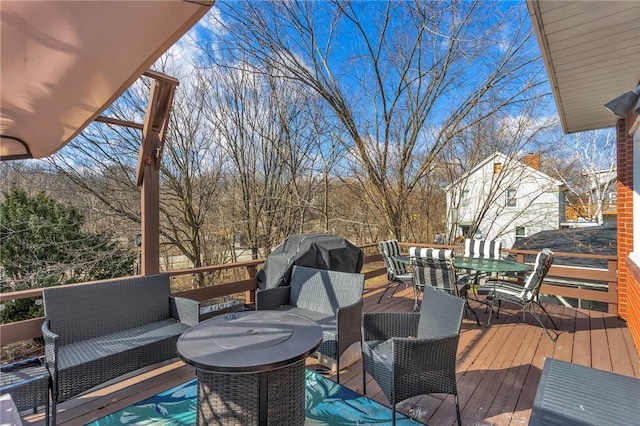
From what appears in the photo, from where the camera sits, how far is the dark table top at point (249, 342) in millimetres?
1691

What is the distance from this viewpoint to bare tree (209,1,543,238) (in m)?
7.08

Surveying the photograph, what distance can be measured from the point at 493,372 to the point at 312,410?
67.1 inches

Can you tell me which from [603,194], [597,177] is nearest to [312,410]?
[597,177]

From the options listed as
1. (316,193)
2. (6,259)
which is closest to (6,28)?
(6,259)

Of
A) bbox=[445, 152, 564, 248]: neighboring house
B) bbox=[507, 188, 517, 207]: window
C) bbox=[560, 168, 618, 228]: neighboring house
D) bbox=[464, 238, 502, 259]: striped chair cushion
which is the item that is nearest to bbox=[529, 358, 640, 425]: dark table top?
bbox=[464, 238, 502, 259]: striped chair cushion

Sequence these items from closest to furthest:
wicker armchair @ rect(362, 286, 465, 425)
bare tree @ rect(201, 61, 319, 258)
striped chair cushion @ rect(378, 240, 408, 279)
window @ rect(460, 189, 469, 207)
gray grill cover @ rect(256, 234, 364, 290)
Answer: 1. wicker armchair @ rect(362, 286, 465, 425)
2. gray grill cover @ rect(256, 234, 364, 290)
3. striped chair cushion @ rect(378, 240, 408, 279)
4. bare tree @ rect(201, 61, 319, 258)
5. window @ rect(460, 189, 469, 207)

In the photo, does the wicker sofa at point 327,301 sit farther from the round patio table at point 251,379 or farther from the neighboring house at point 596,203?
the neighboring house at point 596,203

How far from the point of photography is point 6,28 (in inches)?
36.8

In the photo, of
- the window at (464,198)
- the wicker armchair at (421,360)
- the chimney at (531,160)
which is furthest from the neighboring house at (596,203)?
the wicker armchair at (421,360)

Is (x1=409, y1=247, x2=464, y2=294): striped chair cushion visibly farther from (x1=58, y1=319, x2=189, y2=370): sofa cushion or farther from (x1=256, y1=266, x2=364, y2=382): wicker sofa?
(x1=58, y1=319, x2=189, y2=370): sofa cushion

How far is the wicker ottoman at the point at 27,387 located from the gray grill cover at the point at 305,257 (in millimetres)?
2193

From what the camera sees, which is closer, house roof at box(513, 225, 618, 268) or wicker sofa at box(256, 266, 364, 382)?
wicker sofa at box(256, 266, 364, 382)

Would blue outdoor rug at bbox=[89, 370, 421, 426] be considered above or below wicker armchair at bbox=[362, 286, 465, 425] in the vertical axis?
below

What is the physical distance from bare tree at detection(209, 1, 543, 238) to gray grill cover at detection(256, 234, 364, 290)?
4054mm
